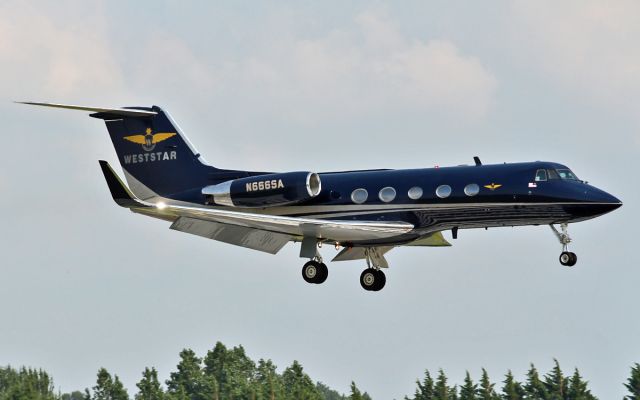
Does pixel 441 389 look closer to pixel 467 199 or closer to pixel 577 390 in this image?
pixel 577 390

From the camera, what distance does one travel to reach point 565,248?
44.8m

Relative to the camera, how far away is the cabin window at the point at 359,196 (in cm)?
4650

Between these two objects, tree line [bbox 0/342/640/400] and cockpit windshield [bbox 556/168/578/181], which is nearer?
cockpit windshield [bbox 556/168/578/181]

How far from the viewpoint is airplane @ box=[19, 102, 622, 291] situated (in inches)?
1756

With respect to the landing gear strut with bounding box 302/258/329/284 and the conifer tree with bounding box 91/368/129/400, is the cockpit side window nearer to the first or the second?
the landing gear strut with bounding box 302/258/329/284

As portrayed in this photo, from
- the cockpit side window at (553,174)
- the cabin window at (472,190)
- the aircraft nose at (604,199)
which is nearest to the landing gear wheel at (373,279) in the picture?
the cabin window at (472,190)

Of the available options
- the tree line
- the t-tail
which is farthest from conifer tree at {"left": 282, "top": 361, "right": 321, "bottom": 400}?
the t-tail

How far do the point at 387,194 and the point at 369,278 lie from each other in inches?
168

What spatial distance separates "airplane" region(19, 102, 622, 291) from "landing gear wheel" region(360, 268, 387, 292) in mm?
46

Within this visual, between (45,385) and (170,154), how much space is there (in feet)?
207

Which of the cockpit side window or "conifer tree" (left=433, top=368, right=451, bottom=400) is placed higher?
"conifer tree" (left=433, top=368, right=451, bottom=400)

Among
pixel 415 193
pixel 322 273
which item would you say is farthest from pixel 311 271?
pixel 415 193

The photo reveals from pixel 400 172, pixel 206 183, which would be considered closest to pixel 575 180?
pixel 400 172

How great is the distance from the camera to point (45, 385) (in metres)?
109
